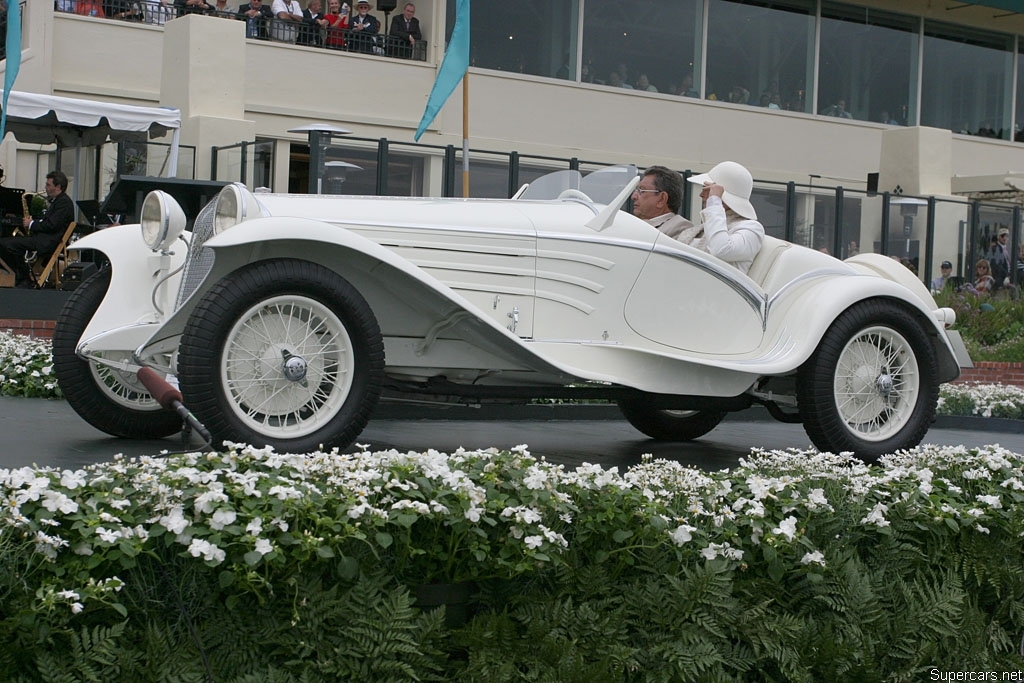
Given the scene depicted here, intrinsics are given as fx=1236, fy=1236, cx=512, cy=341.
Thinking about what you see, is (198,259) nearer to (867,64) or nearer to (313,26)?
(313,26)

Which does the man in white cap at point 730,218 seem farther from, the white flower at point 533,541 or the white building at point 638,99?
the white building at point 638,99

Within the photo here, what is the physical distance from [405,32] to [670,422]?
16.2 m

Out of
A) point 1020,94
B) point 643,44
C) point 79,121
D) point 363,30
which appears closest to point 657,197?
point 79,121

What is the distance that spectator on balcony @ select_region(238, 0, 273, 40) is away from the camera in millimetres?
20062

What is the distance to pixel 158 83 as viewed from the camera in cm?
1983

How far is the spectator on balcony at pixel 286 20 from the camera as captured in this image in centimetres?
2041

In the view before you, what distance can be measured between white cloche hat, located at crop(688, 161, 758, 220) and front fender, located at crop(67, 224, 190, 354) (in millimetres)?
2742

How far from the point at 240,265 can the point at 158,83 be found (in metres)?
15.9

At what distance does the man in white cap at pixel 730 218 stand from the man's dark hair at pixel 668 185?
180mm

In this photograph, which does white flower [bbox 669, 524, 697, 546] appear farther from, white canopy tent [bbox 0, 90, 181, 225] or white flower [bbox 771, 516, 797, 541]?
white canopy tent [bbox 0, 90, 181, 225]

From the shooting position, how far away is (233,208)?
16.9 ft

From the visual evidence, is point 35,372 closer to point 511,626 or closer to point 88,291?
point 88,291

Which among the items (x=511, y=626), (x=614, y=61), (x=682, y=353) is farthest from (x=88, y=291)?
(x=614, y=61)

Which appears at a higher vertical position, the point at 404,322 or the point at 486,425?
the point at 404,322
